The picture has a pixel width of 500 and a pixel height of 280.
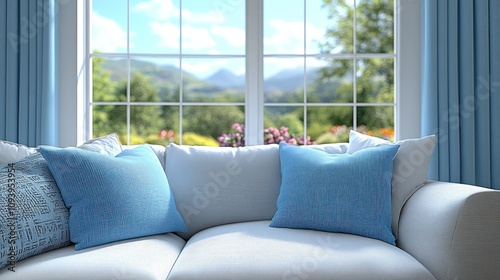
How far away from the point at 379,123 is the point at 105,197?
7123 millimetres

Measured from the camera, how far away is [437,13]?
11.4 ft

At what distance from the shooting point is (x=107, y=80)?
945cm

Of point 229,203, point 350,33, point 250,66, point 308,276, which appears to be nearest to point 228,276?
point 308,276

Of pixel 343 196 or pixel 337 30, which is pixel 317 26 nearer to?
pixel 337 30

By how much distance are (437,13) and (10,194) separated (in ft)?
9.00

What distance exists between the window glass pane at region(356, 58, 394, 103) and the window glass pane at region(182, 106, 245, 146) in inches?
79.8

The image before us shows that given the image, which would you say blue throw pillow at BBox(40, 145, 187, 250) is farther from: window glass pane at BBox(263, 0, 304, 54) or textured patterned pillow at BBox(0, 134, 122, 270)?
window glass pane at BBox(263, 0, 304, 54)

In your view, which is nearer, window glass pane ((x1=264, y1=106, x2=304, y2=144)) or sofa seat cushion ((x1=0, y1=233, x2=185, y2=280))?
sofa seat cushion ((x1=0, y1=233, x2=185, y2=280))

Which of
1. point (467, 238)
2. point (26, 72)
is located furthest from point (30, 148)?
point (467, 238)

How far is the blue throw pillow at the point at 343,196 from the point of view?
92.3 inches

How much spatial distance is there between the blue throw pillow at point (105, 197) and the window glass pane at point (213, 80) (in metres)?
6.98

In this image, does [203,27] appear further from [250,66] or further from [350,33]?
[250,66]

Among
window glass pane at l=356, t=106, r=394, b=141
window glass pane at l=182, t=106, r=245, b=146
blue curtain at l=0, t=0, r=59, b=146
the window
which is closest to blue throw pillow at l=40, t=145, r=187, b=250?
blue curtain at l=0, t=0, r=59, b=146

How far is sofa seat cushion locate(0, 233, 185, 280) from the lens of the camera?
1.82m
